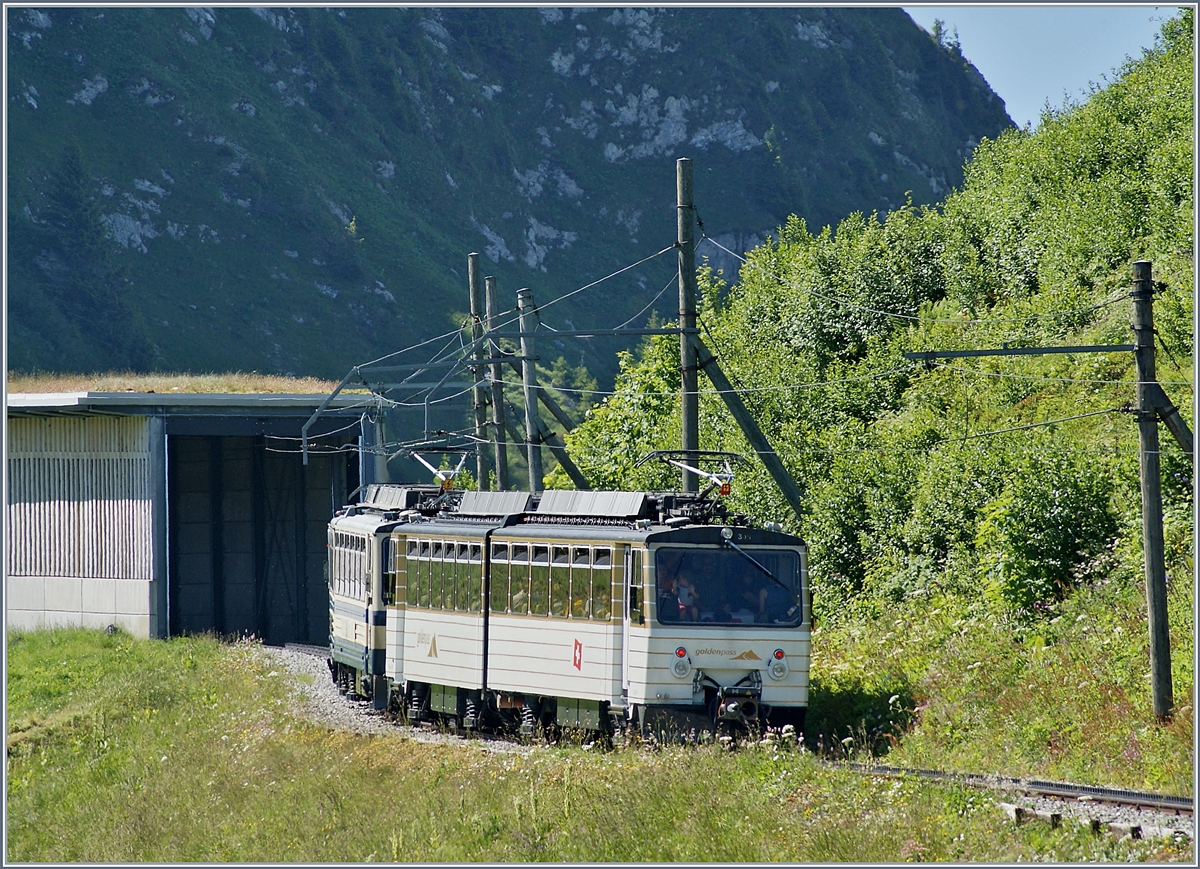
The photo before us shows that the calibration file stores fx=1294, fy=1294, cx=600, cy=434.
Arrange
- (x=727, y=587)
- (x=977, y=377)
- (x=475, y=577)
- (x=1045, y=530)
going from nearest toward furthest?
(x=727, y=587) → (x=475, y=577) → (x=1045, y=530) → (x=977, y=377)

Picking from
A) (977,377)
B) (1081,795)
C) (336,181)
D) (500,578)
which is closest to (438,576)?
(500,578)

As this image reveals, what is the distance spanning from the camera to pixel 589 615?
16172 mm

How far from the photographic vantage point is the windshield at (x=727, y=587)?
15398 mm

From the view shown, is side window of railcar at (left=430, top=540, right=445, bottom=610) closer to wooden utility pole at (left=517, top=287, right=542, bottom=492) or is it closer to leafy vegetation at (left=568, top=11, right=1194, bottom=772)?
leafy vegetation at (left=568, top=11, right=1194, bottom=772)

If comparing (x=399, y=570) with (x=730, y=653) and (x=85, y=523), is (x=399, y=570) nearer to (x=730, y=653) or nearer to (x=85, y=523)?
(x=730, y=653)

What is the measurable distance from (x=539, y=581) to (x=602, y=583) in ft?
4.14

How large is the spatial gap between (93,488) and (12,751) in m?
12.4

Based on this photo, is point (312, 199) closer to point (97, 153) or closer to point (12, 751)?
point (97, 153)

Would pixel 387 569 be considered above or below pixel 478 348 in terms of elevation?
below

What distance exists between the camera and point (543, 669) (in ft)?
55.3

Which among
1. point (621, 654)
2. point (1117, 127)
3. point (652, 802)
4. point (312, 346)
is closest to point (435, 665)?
point (621, 654)

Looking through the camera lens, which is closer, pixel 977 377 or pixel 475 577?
pixel 475 577

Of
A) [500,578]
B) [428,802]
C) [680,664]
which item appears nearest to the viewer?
[428,802]

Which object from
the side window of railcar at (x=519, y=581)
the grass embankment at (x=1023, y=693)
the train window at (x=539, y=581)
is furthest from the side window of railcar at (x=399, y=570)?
the grass embankment at (x=1023, y=693)
